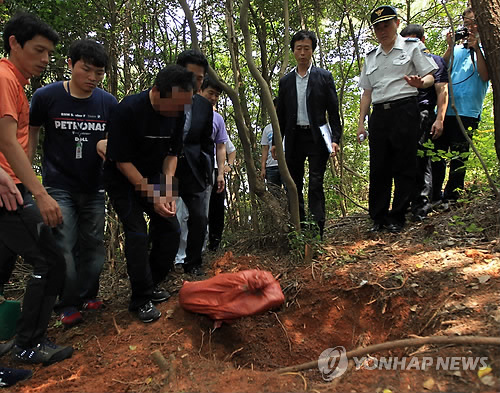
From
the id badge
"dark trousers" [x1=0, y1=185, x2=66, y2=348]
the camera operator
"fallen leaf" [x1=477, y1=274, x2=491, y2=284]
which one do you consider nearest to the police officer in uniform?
the camera operator

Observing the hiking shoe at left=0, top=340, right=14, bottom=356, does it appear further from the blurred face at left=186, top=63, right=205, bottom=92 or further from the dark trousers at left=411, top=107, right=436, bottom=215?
the dark trousers at left=411, top=107, right=436, bottom=215

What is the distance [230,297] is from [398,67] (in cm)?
273

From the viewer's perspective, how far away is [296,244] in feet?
11.4

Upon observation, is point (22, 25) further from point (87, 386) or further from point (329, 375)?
point (329, 375)

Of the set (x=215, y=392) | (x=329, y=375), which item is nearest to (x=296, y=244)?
(x=329, y=375)

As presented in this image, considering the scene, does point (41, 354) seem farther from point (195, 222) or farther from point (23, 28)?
point (23, 28)

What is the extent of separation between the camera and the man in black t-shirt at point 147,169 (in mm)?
2471

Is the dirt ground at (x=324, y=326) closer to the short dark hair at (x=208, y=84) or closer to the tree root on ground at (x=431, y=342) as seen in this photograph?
the tree root on ground at (x=431, y=342)

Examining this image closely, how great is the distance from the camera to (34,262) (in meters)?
2.23

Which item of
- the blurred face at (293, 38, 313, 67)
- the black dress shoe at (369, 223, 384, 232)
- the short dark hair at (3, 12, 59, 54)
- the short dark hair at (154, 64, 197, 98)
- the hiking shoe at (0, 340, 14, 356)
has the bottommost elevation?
the hiking shoe at (0, 340, 14, 356)

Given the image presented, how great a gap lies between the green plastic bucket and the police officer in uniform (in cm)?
331

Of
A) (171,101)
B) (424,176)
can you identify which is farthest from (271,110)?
(424,176)

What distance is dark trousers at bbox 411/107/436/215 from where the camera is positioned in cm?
405

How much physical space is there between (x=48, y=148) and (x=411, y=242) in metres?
3.12
